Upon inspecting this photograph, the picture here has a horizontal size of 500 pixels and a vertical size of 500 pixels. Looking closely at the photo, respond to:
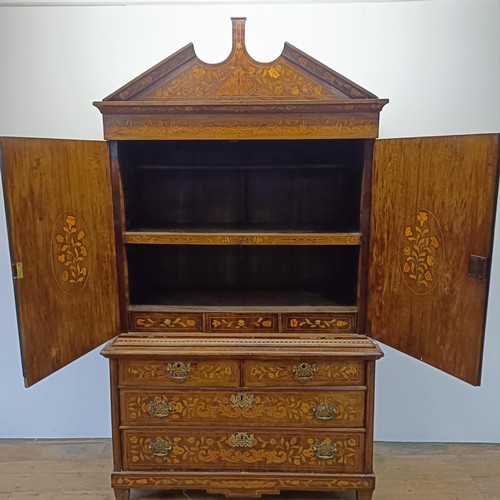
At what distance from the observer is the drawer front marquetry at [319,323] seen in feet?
5.55

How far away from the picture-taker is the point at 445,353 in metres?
1.46

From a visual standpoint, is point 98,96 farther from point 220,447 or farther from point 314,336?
point 220,447

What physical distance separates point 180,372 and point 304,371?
46 centimetres

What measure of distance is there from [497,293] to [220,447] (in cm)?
144

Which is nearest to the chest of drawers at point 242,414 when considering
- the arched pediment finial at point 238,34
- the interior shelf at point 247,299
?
the interior shelf at point 247,299

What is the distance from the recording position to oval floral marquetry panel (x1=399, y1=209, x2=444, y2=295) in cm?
146

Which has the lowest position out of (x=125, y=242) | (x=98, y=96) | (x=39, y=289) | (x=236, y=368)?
(x=236, y=368)

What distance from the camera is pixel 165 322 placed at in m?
1.71

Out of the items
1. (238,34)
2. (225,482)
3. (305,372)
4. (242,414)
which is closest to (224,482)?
(225,482)

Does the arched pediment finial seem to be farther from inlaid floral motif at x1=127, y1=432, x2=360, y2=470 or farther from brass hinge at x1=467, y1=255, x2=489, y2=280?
inlaid floral motif at x1=127, y1=432, x2=360, y2=470

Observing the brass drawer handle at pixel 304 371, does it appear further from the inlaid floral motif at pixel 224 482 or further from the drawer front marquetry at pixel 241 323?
the inlaid floral motif at pixel 224 482

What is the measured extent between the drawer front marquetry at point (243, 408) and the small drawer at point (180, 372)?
39 mm

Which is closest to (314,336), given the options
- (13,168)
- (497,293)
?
(497,293)

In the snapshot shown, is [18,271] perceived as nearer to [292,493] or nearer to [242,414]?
[242,414]
